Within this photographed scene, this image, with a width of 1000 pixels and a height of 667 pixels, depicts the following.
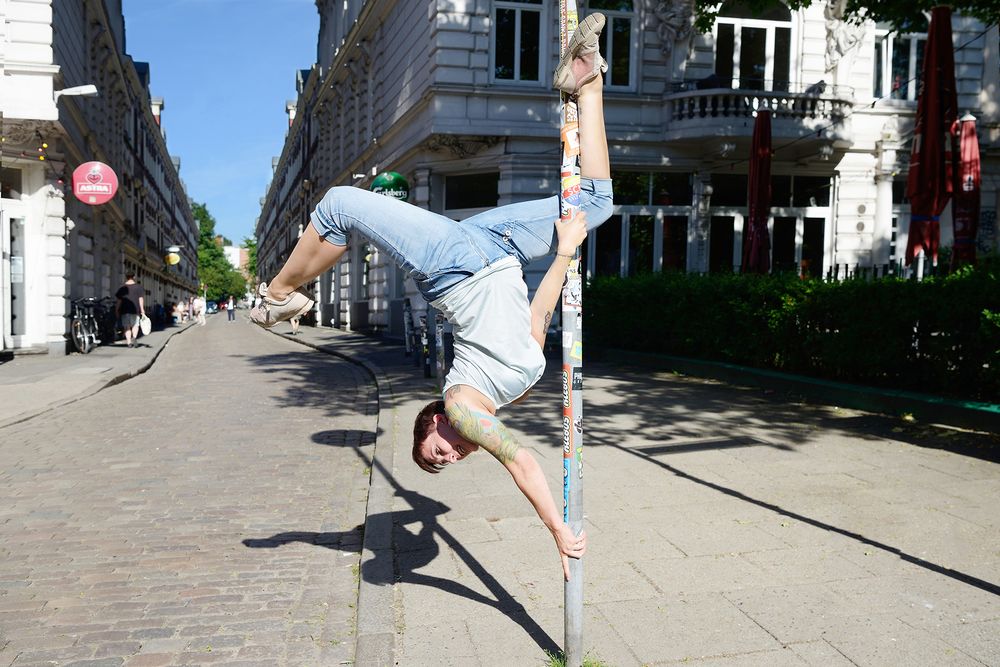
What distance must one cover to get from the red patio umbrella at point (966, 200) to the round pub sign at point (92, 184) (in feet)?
57.3

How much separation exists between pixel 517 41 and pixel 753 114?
6299 mm

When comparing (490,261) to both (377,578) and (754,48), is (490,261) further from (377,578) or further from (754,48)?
(754,48)

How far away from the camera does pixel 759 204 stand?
1480cm

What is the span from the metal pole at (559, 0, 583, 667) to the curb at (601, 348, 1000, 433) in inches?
237

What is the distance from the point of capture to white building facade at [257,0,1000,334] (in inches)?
819

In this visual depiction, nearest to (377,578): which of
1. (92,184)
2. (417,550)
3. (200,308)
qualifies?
(417,550)

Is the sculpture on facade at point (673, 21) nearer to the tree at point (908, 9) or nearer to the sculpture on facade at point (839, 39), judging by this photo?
the sculpture on facade at point (839, 39)

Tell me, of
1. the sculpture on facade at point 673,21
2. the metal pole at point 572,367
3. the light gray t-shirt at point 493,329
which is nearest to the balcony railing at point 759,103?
the sculpture on facade at point 673,21

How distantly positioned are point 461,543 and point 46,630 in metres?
2.16

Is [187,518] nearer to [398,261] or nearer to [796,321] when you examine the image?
[398,261]

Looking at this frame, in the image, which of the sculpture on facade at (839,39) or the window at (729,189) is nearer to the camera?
the sculpture on facade at (839,39)

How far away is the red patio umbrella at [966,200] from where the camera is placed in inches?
394

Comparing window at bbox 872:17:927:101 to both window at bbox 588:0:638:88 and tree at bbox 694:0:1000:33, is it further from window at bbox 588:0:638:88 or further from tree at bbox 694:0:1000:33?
tree at bbox 694:0:1000:33

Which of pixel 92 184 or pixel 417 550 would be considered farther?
pixel 92 184
